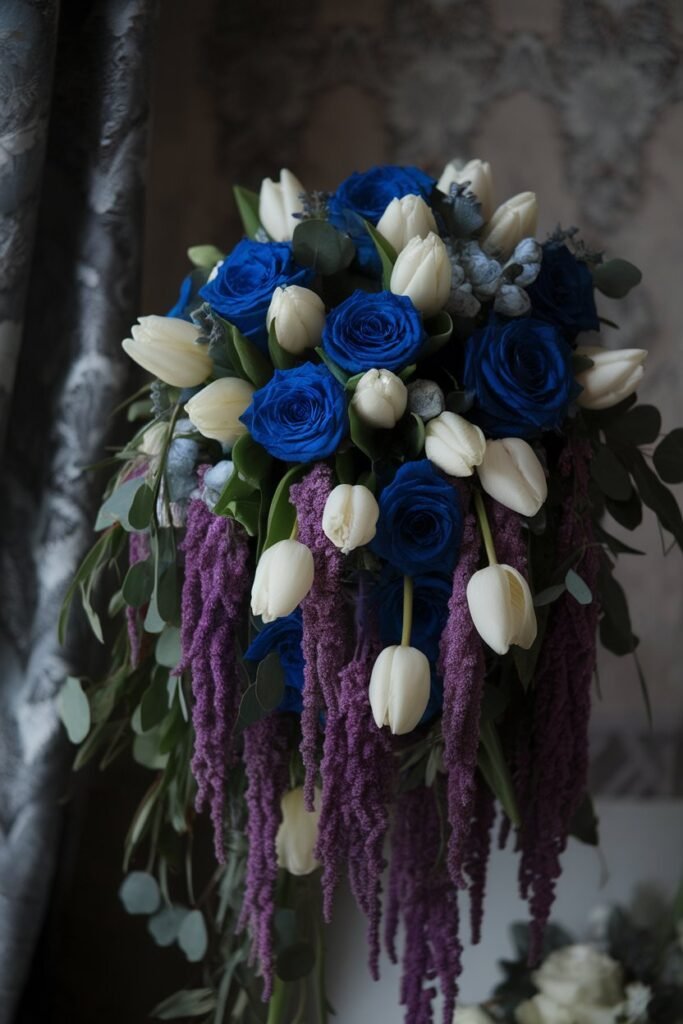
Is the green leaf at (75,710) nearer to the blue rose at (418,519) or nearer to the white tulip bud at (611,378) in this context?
the blue rose at (418,519)

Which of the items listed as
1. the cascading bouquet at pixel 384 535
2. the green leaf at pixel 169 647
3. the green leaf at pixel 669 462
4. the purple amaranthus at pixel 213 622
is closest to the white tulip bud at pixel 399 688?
the cascading bouquet at pixel 384 535

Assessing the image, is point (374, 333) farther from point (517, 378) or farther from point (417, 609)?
point (417, 609)

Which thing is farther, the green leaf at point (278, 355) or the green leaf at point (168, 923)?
the green leaf at point (168, 923)

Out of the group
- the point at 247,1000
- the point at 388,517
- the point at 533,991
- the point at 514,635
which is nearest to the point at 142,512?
the point at 388,517

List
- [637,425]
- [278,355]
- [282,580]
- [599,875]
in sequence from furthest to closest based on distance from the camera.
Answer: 1. [599,875]
2. [637,425]
3. [278,355]
4. [282,580]

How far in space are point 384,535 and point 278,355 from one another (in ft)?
0.56

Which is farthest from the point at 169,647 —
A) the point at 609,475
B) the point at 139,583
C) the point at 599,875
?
the point at 599,875

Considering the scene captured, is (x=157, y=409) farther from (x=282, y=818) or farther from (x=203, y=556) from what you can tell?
(x=282, y=818)

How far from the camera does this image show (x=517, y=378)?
0.73 m

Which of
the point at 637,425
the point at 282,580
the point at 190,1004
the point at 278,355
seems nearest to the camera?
the point at 282,580

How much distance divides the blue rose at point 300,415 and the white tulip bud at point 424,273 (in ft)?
0.32

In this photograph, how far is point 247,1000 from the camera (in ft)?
3.18

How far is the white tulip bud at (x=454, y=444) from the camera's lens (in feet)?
2.23

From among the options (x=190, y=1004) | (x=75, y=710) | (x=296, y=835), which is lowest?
(x=190, y=1004)
